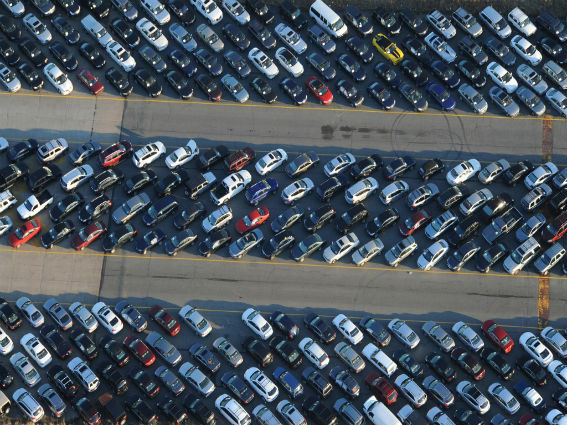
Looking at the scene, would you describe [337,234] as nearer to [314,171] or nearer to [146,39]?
[314,171]

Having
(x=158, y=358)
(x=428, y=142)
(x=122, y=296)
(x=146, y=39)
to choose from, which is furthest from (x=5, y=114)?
(x=428, y=142)

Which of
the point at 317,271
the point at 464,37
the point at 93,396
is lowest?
the point at 93,396

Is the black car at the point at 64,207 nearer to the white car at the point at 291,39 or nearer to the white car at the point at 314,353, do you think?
the white car at the point at 314,353

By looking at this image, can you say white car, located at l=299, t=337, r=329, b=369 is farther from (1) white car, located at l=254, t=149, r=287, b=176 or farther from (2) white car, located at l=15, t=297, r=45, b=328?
(2) white car, located at l=15, t=297, r=45, b=328

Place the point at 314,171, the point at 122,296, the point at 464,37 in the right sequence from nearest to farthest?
the point at 122,296 → the point at 314,171 → the point at 464,37

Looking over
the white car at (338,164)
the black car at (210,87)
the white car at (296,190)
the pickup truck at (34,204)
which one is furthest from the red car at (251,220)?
the pickup truck at (34,204)
